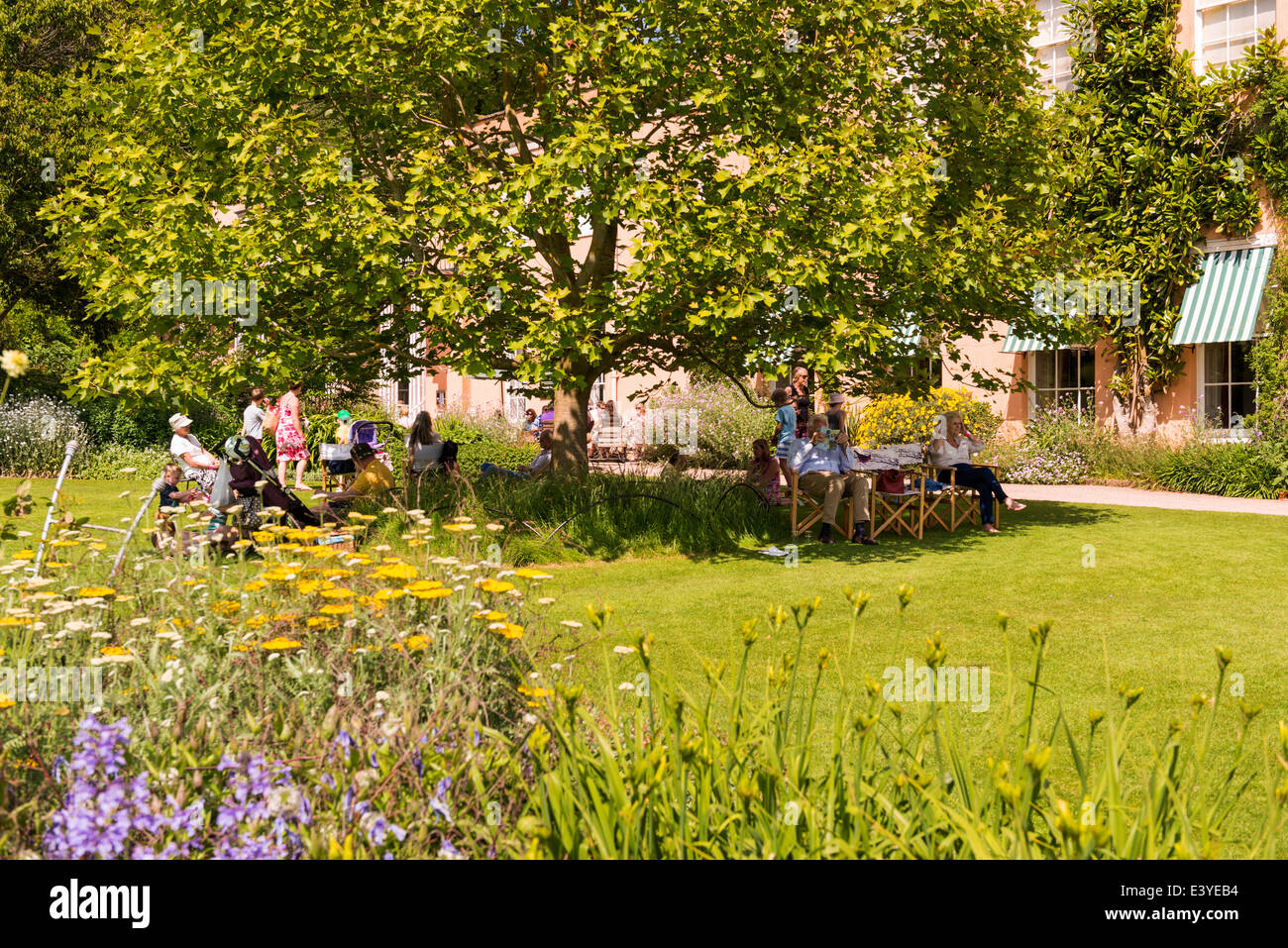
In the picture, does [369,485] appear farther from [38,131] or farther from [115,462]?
[38,131]

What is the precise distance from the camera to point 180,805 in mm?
2486

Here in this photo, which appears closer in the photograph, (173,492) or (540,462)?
(173,492)

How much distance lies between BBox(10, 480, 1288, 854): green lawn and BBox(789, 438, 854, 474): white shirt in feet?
2.58

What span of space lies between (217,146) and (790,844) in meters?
9.71

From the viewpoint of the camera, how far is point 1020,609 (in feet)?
25.7

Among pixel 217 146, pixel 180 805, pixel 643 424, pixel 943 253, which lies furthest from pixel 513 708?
pixel 643 424

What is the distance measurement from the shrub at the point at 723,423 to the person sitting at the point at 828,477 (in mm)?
9208

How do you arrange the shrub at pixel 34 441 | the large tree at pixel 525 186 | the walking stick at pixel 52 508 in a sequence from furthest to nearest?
the shrub at pixel 34 441, the large tree at pixel 525 186, the walking stick at pixel 52 508

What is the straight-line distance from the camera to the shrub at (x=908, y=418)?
67.0ft

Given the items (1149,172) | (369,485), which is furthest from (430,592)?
(1149,172)

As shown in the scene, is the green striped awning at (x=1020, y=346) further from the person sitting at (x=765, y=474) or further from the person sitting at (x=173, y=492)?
the person sitting at (x=173, y=492)

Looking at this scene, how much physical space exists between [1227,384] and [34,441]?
71.6ft

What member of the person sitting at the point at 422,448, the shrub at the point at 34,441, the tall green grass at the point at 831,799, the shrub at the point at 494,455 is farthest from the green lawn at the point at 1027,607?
the shrub at the point at 34,441
